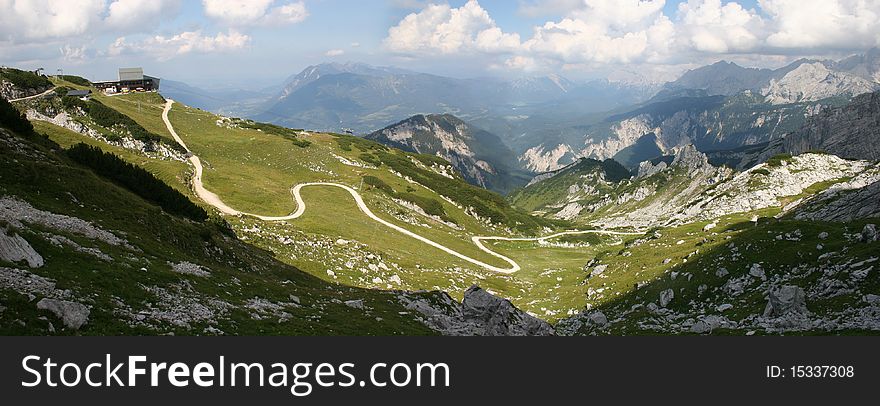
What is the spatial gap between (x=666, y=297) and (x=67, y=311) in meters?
46.8

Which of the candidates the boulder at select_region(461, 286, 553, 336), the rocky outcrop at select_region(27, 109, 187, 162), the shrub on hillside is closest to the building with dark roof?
the rocky outcrop at select_region(27, 109, 187, 162)

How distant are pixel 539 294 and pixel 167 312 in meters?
56.1

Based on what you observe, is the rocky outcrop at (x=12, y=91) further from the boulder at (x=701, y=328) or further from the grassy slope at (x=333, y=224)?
the boulder at (x=701, y=328)

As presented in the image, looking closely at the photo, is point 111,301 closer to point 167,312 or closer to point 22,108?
point 167,312

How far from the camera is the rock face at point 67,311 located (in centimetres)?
1697

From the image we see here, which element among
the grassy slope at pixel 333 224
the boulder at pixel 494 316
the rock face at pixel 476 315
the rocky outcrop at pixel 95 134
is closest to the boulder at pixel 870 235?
the rock face at pixel 476 315

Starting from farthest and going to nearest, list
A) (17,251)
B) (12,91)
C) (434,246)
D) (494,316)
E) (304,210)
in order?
(12,91), (434,246), (304,210), (494,316), (17,251)

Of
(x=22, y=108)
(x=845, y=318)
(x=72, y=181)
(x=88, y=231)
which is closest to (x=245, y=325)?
(x=88, y=231)

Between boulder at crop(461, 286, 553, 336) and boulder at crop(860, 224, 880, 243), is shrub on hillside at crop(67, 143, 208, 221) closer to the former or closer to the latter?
boulder at crop(461, 286, 553, 336)

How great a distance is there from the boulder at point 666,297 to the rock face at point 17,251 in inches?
1868

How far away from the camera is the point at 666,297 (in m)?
47.5

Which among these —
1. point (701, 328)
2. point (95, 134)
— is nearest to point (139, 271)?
point (701, 328)

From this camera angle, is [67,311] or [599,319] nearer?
[67,311]

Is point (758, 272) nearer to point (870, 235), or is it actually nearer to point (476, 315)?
point (870, 235)
